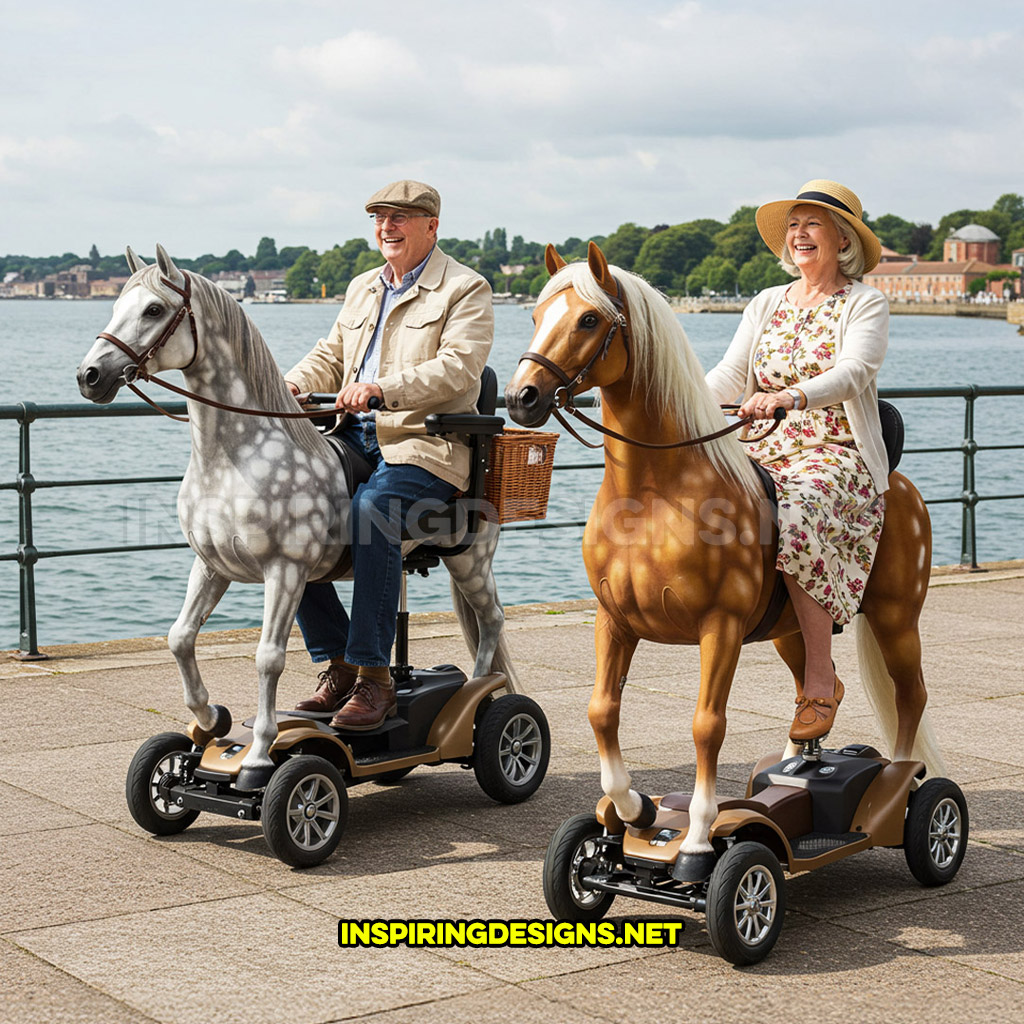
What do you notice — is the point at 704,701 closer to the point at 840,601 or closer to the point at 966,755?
the point at 840,601

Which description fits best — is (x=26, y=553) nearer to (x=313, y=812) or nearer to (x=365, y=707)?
(x=365, y=707)

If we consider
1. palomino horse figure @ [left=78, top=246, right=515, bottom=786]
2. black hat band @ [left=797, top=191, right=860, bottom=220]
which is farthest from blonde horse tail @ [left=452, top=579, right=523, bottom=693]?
black hat band @ [left=797, top=191, right=860, bottom=220]

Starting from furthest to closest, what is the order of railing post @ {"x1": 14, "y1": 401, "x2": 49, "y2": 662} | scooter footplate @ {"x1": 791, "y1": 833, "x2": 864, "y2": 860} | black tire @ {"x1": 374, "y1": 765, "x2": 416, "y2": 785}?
railing post @ {"x1": 14, "y1": 401, "x2": 49, "y2": 662}, black tire @ {"x1": 374, "y1": 765, "x2": 416, "y2": 785}, scooter footplate @ {"x1": 791, "y1": 833, "x2": 864, "y2": 860}

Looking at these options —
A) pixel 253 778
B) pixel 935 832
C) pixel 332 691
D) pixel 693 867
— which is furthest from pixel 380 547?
pixel 935 832

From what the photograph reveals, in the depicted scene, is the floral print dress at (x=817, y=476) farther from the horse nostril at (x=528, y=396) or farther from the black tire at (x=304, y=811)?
the black tire at (x=304, y=811)

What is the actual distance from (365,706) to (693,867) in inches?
58.4

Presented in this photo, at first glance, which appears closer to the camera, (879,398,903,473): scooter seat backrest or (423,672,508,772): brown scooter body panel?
(879,398,903,473): scooter seat backrest

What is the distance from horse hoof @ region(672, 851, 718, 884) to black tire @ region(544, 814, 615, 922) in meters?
0.27

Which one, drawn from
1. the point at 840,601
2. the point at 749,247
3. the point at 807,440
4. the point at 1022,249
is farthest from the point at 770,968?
the point at 1022,249

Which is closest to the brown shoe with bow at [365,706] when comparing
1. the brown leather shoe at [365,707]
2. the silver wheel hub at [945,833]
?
the brown leather shoe at [365,707]

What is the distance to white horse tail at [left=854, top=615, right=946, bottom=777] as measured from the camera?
15.7ft

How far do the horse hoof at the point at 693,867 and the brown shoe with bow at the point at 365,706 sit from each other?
1415 millimetres

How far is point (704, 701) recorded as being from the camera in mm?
3984

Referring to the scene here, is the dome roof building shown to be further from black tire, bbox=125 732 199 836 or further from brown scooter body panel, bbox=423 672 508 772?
black tire, bbox=125 732 199 836
